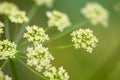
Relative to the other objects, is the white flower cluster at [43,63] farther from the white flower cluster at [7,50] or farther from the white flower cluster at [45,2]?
the white flower cluster at [45,2]

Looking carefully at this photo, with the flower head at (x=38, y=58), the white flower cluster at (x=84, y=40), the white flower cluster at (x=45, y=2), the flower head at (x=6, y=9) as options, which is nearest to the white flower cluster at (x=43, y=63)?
the flower head at (x=38, y=58)

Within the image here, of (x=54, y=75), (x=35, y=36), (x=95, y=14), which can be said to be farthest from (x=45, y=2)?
(x=54, y=75)

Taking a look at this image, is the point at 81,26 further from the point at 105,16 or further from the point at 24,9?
the point at 24,9

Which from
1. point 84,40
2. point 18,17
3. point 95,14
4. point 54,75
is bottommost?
point 54,75

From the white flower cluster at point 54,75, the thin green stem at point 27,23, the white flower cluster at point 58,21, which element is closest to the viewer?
the white flower cluster at point 54,75

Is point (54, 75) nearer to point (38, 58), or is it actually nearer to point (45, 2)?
point (38, 58)

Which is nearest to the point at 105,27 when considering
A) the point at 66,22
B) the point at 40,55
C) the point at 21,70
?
the point at 66,22
